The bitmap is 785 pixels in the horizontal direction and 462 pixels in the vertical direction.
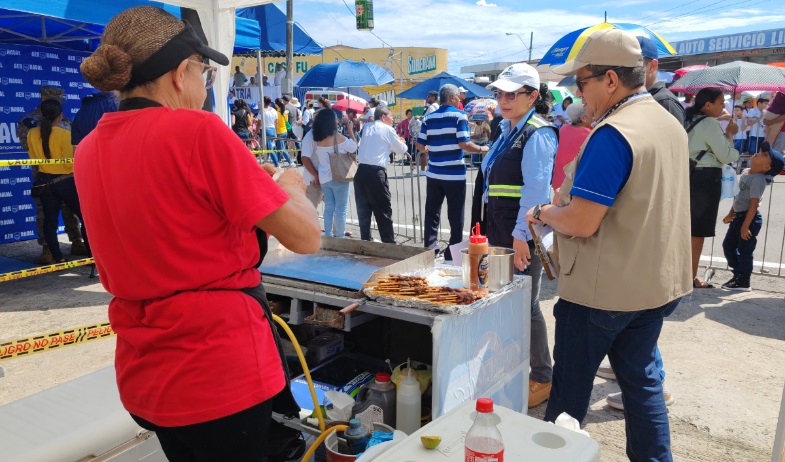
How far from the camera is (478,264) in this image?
2.80m

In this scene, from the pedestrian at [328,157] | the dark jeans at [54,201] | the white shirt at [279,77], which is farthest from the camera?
the white shirt at [279,77]

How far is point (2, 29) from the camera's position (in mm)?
7504

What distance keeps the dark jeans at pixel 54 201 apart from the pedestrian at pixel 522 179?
5616mm

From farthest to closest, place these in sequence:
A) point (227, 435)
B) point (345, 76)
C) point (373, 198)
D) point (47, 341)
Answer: point (345, 76)
point (373, 198)
point (47, 341)
point (227, 435)

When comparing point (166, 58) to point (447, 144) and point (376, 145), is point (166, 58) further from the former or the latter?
point (376, 145)

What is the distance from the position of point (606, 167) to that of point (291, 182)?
1.29 meters

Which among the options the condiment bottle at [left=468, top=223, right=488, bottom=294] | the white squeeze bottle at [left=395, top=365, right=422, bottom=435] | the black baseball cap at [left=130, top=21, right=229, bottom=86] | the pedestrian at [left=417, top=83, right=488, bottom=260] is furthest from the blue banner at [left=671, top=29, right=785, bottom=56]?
the black baseball cap at [left=130, top=21, right=229, bottom=86]

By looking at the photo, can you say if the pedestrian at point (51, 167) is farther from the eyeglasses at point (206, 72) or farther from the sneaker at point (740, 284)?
the sneaker at point (740, 284)

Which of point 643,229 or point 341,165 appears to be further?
point 341,165

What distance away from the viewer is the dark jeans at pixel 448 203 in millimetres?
6988

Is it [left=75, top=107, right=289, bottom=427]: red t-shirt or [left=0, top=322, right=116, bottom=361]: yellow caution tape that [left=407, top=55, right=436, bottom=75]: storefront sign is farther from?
[left=75, top=107, right=289, bottom=427]: red t-shirt

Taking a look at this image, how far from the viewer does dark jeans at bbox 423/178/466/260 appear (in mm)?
6988

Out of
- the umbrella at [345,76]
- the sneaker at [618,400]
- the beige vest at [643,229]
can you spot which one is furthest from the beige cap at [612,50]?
the umbrella at [345,76]

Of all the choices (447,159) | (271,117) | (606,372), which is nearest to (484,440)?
(606,372)
